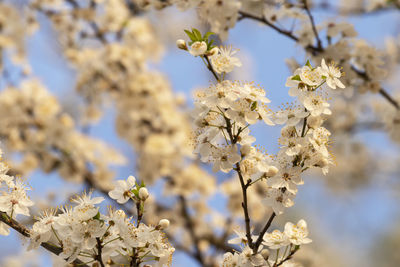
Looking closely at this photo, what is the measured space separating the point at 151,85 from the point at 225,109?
3826 millimetres

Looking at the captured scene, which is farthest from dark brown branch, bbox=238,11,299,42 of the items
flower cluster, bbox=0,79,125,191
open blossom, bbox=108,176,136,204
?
flower cluster, bbox=0,79,125,191

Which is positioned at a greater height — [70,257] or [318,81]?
[318,81]

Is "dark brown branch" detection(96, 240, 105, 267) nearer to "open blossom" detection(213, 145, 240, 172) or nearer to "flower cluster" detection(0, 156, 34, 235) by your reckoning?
"flower cluster" detection(0, 156, 34, 235)

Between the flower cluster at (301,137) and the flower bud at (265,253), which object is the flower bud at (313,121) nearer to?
the flower cluster at (301,137)

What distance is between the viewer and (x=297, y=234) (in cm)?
159

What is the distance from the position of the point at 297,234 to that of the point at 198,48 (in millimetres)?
780

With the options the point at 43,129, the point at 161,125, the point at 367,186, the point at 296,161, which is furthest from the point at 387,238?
the point at 296,161

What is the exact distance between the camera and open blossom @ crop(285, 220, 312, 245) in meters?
1.56

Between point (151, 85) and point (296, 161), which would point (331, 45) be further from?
point (151, 85)

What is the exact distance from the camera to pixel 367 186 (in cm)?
825

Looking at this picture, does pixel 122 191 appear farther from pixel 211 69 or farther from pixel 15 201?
pixel 211 69

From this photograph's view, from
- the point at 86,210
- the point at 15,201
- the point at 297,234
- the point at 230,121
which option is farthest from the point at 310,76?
the point at 15,201

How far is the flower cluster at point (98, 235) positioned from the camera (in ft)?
4.78

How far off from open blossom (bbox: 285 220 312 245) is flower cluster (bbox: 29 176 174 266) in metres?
0.44
